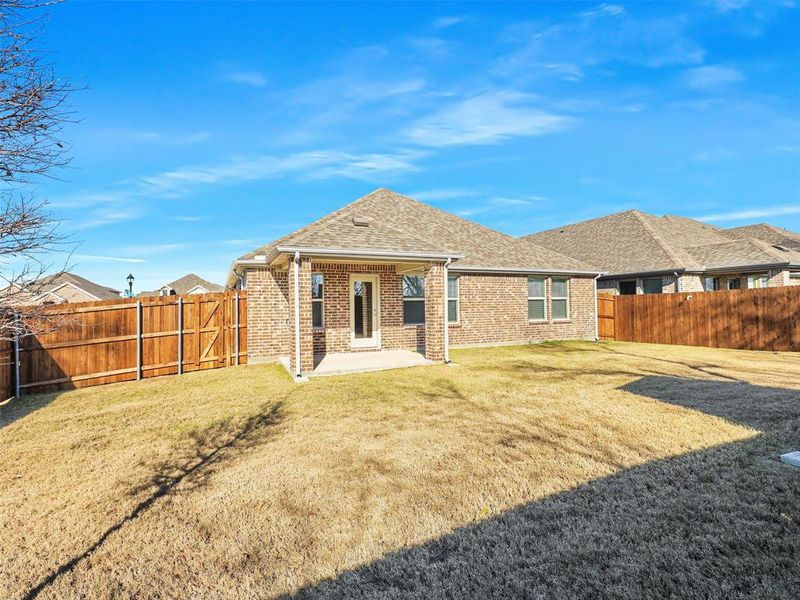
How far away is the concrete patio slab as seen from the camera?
10.1m

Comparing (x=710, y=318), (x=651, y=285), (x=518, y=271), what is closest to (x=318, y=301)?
(x=518, y=271)

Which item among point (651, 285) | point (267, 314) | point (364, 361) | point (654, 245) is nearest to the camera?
point (364, 361)

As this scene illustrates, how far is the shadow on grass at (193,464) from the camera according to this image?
2.91 meters

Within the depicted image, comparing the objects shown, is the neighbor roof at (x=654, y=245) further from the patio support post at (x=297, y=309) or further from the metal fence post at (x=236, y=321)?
the metal fence post at (x=236, y=321)

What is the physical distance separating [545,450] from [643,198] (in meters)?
28.6

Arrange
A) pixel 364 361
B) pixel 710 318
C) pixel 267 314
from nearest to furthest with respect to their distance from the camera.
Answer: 1. pixel 364 361
2. pixel 267 314
3. pixel 710 318

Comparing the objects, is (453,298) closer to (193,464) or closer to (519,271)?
(519,271)

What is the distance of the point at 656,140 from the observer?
52.5 ft

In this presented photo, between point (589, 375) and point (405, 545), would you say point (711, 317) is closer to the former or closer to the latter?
point (589, 375)

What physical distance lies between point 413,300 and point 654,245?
14.8 m

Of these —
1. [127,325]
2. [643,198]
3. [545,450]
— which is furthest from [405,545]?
[643,198]

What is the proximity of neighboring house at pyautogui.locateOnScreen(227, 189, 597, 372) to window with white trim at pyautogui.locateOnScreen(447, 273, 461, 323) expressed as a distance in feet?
0.13

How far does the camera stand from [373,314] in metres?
13.4

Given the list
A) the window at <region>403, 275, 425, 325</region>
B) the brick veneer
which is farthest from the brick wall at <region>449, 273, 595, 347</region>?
the window at <region>403, 275, 425, 325</region>
